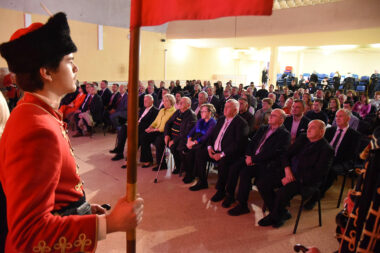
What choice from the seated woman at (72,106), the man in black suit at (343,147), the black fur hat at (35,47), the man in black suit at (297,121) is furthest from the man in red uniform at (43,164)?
the seated woman at (72,106)

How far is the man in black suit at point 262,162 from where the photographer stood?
11.4 feet

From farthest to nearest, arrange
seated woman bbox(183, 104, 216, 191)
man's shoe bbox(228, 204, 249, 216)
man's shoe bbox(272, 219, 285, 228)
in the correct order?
1. seated woman bbox(183, 104, 216, 191)
2. man's shoe bbox(228, 204, 249, 216)
3. man's shoe bbox(272, 219, 285, 228)

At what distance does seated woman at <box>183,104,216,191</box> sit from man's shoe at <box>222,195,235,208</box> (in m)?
0.57

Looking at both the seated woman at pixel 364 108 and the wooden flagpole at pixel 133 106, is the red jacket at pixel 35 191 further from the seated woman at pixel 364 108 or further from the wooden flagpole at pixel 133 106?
the seated woman at pixel 364 108

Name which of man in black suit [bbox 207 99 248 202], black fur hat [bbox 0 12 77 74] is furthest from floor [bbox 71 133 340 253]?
black fur hat [bbox 0 12 77 74]

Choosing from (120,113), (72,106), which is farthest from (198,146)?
(72,106)

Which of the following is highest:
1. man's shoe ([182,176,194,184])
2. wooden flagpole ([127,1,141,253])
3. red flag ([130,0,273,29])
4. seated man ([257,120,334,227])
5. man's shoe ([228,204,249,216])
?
red flag ([130,0,273,29])

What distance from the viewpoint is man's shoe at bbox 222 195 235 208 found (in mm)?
3621

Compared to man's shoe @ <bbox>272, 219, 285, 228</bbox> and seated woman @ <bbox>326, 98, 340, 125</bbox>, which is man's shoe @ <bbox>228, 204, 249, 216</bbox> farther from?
seated woman @ <bbox>326, 98, 340, 125</bbox>

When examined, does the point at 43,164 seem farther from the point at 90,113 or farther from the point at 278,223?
the point at 90,113

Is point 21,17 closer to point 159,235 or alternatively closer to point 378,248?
point 159,235

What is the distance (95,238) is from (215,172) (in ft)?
13.5

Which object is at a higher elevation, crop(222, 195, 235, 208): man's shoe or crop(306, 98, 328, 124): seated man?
crop(306, 98, 328, 124): seated man

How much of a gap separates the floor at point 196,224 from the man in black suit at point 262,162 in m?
0.21
